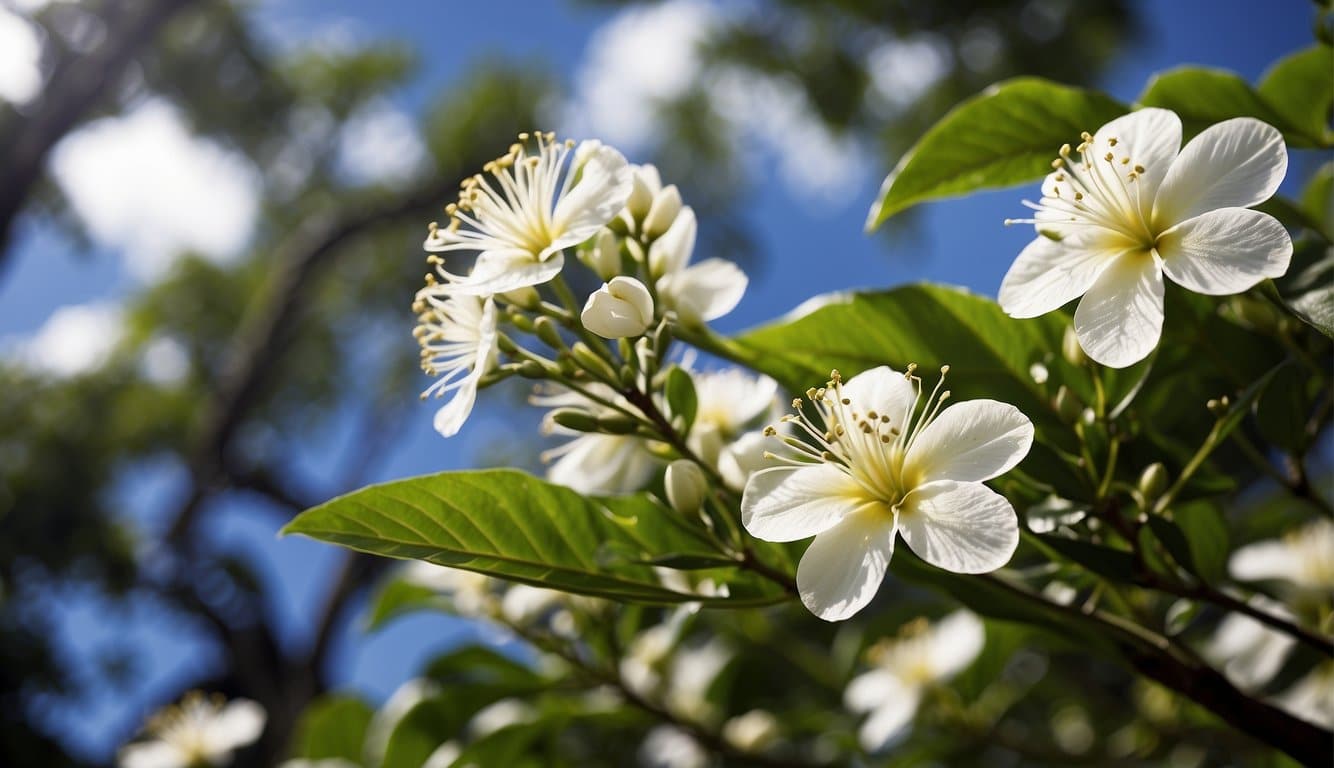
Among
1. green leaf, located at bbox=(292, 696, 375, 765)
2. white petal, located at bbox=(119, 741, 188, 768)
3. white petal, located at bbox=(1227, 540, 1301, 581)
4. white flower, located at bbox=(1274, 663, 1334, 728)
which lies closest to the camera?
white flower, located at bbox=(1274, 663, 1334, 728)

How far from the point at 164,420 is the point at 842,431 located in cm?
1054

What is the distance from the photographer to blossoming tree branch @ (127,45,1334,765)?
0.55 meters

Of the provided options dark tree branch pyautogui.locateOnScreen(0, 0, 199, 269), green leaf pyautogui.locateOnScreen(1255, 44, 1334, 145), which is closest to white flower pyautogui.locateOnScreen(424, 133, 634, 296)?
green leaf pyautogui.locateOnScreen(1255, 44, 1334, 145)

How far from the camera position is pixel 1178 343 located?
716 mm

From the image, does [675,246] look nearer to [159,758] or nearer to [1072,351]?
[1072,351]

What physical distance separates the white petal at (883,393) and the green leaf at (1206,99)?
1.10 feet

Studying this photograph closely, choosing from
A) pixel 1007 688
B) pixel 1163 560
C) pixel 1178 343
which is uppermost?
pixel 1178 343

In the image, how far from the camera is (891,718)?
3.90 ft

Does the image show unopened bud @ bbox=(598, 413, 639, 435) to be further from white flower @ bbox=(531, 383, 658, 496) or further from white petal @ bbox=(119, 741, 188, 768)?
white petal @ bbox=(119, 741, 188, 768)

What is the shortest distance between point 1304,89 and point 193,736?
1651 millimetres

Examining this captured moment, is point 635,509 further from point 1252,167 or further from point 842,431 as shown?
point 1252,167

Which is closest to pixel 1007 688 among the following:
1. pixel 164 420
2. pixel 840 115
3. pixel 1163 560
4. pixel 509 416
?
pixel 1163 560

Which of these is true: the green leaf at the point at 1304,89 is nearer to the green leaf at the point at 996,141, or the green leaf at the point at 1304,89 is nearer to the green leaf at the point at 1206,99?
the green leaf at the point at 1206,99

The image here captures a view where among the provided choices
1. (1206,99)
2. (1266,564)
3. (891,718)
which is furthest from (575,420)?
(1266,564)
